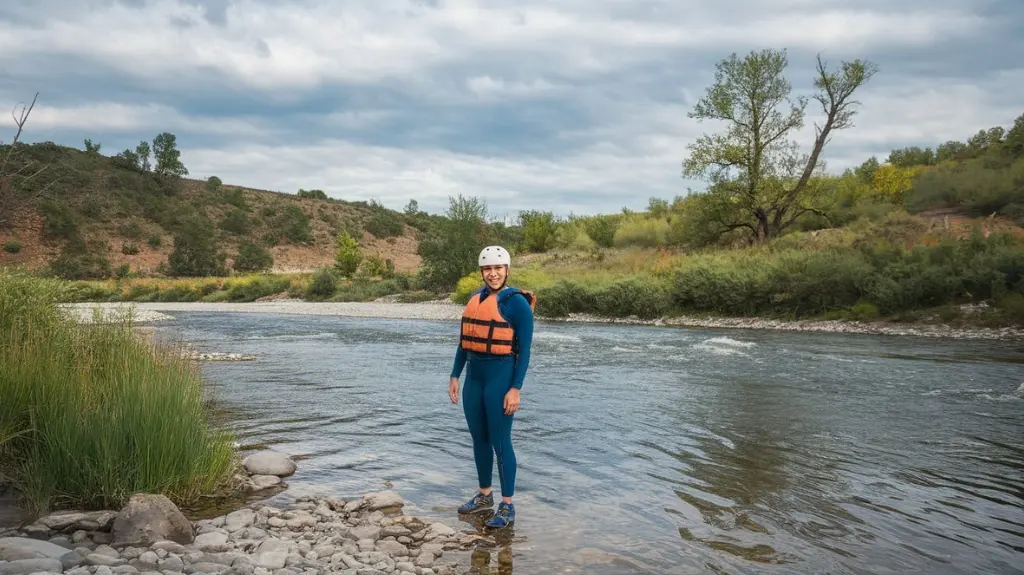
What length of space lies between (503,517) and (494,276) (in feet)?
6.33

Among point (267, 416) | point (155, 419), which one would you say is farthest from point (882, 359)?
point (155, 419)

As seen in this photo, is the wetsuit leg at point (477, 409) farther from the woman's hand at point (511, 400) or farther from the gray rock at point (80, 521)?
the gray rock at point (80, 521)

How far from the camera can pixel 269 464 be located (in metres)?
7.21

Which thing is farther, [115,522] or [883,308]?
[883,308]

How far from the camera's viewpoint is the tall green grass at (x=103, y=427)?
543 cm

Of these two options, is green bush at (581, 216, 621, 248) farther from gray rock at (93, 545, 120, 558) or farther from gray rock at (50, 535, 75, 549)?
gray rock at (93, 545, 120, 558)

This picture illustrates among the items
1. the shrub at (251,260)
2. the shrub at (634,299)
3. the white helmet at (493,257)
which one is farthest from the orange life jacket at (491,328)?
the shrub at (251,260)

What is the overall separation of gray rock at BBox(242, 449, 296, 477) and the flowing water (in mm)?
231

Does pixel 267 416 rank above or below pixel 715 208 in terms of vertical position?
below

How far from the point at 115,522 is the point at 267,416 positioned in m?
5.41

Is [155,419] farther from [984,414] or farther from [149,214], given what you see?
[149,214]

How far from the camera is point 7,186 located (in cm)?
554

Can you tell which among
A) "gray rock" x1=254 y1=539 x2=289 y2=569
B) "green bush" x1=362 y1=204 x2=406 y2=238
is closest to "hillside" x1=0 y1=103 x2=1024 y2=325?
"gray rock" x1=254 y1=539 x2=289 y2=569

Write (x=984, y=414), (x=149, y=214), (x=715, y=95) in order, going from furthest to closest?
(x=149, y=214), (x=715, y=95), (x=984, y=414)
